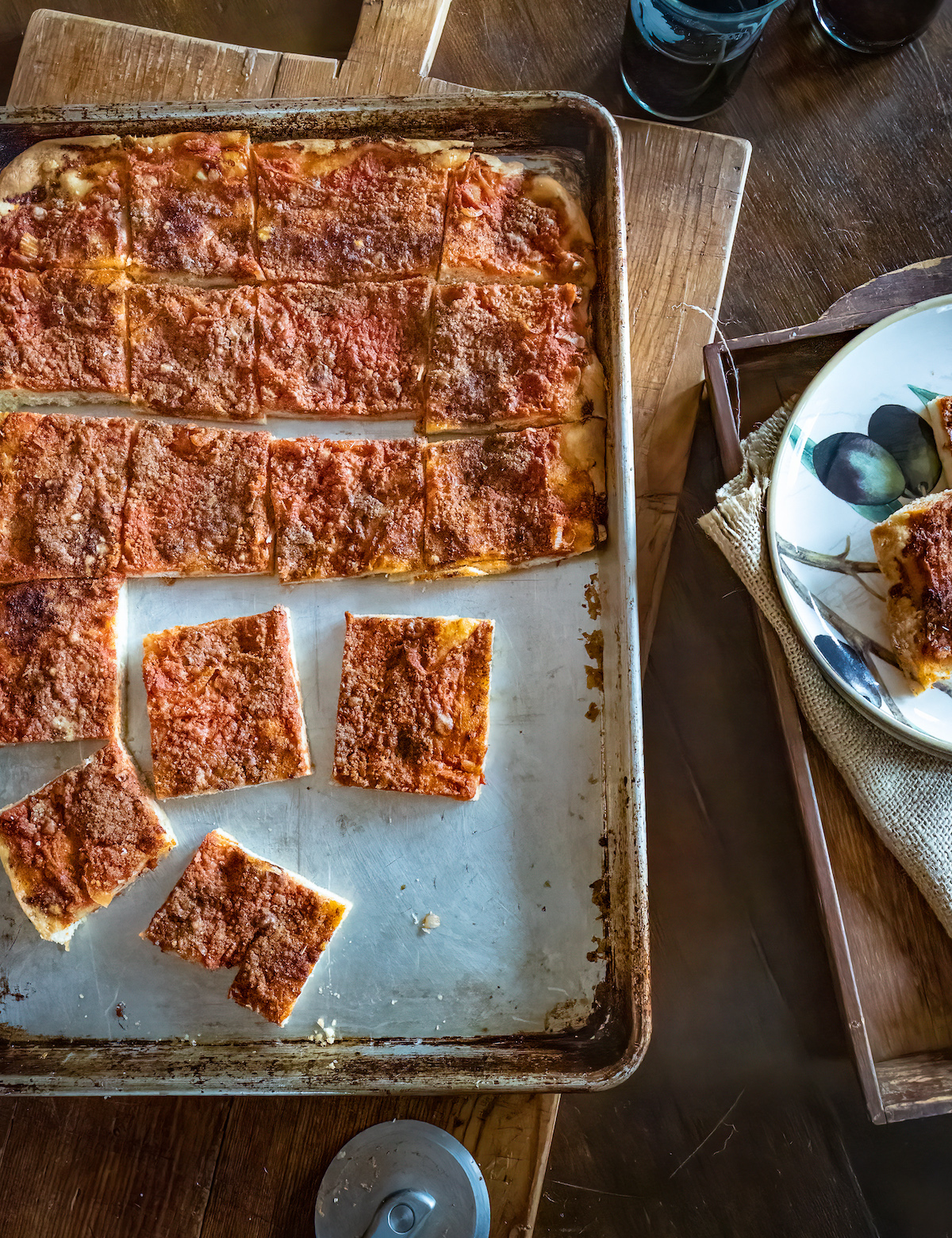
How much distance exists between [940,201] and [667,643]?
169 centimetres

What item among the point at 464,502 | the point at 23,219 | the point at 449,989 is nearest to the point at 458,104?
the point at 464,502

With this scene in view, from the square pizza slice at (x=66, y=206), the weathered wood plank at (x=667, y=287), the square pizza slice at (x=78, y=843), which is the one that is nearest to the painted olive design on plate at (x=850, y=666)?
the weathered wood plank at (x=667, y=287)

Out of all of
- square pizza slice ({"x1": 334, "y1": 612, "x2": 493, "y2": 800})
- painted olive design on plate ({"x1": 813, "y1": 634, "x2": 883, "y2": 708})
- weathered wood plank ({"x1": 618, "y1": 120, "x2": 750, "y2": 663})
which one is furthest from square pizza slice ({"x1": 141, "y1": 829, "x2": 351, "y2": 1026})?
painted olive design on plate ({"x1": 813, "y1": 634, "x2": 883, "y2": 708})

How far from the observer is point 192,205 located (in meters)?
2.61

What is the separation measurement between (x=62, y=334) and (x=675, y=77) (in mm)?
2056

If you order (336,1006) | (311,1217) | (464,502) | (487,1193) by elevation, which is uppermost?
(464,502)

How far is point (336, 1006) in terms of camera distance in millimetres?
2369

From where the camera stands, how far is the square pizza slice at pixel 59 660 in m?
2.43

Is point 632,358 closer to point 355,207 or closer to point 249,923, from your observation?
point 355,207

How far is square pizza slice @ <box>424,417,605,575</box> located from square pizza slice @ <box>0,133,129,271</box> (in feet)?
4.05

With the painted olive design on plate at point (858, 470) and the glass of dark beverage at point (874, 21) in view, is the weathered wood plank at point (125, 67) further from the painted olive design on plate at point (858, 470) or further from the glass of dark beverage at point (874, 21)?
the painted olive design on plate at point (858, 470)

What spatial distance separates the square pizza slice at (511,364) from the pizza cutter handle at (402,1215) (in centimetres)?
215

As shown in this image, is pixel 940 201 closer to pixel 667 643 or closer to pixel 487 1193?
pixel 667 643

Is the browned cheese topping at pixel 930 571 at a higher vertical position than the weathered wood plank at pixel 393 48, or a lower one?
lower
